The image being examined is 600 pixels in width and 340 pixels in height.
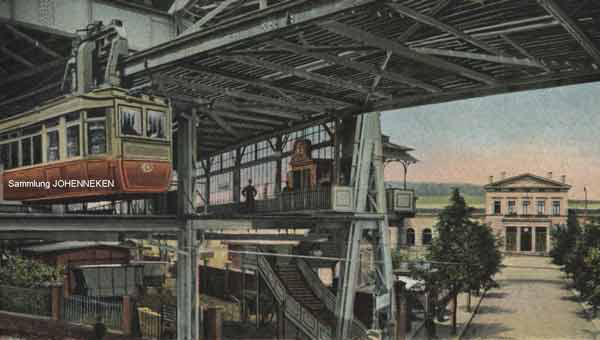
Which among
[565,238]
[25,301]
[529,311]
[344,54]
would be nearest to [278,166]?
[344,54]

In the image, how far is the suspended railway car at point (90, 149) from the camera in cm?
1369

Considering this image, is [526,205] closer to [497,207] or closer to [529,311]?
[497,207]

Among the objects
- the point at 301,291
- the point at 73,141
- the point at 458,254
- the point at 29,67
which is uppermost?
the point at 29,67

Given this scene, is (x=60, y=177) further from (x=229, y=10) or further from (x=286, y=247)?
(x=286, y=247)

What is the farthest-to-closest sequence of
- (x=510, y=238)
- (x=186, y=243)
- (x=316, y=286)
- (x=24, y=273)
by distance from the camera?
1. (x=510, y=238)
2. (x=316, y=286)
3. (x=24, y=273)
4. (x=186, y=243)

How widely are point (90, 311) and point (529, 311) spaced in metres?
23.9

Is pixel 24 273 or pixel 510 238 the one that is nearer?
pixel 24 273

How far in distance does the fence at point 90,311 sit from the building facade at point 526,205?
46.5 feet

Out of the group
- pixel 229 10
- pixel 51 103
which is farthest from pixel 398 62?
pixel 51 103

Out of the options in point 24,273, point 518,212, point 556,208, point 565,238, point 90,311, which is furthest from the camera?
point 565,238

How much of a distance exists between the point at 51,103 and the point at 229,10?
21.0ft

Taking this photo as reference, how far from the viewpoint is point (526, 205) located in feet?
116

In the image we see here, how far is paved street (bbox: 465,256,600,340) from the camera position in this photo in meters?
28.0

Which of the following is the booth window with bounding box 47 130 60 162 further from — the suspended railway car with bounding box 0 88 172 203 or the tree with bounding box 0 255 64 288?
the tree with bounding box 0 255 64 288
